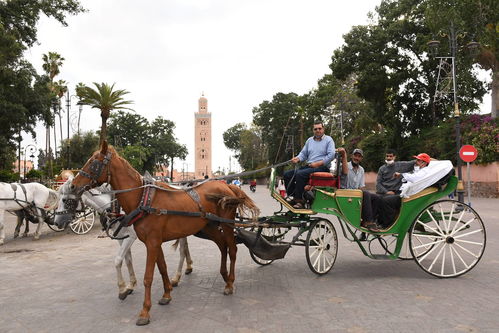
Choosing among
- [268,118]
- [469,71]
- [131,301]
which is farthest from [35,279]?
[268,118]

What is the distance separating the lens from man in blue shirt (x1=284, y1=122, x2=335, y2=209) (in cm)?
634

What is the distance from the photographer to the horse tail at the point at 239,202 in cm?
552

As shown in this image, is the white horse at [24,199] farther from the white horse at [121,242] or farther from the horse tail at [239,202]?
the horse tail at [239,202]

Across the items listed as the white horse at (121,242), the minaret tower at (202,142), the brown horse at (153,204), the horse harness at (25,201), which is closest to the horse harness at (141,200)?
the brown horse at (153,204)

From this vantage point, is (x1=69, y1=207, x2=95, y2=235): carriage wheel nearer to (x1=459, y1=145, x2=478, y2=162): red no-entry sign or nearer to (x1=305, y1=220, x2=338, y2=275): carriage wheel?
(x1=305, y1=220, x2=338, y2=275): carriage wheel

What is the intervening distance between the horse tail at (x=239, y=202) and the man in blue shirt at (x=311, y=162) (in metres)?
0.79

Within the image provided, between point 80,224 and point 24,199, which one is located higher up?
point 24,199

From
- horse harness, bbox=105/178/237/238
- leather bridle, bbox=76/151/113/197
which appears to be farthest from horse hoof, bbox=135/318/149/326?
leather bridle, bbox=76/151/113/197

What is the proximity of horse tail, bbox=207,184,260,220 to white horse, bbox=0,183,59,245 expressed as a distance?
247 inches

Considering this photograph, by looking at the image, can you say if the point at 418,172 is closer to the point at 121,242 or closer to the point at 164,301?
the point at 164,301

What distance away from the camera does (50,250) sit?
9.31m

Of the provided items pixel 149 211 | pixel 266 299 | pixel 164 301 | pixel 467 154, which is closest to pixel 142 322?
pixel 164 301

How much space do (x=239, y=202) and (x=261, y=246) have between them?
0.78 meters

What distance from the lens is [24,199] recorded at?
1090cm
